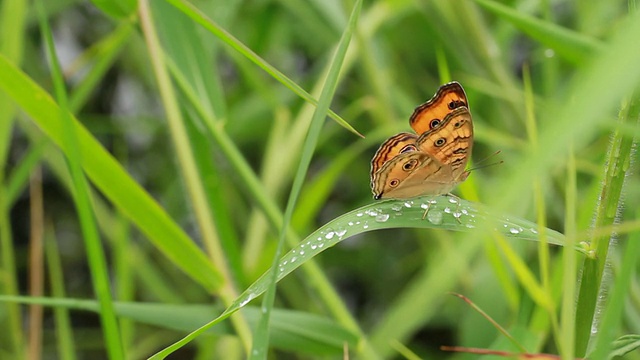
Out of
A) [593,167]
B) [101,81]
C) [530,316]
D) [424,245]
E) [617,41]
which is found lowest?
[617,41]

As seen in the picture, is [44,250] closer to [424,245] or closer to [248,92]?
[248,92]

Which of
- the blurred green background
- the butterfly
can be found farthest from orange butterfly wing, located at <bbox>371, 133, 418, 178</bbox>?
the blurred green background

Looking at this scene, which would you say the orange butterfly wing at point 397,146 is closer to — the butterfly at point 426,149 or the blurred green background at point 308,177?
the butterfly at point 426,149

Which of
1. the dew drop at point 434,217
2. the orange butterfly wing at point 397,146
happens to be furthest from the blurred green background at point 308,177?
the orange butterfly wing at point 397,146

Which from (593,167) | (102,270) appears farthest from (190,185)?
(593,167)

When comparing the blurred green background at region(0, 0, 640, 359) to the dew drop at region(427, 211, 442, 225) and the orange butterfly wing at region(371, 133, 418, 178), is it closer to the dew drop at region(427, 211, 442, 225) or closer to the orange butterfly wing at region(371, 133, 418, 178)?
the dew drop at region(427, 211, 442, 225)

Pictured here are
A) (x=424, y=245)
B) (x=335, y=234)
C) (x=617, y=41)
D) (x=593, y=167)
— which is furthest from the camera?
(x=424, y=245)

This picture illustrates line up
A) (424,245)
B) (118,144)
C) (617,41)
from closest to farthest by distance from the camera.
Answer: (617,41), (424,245), (118,144)
